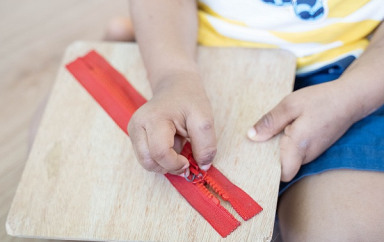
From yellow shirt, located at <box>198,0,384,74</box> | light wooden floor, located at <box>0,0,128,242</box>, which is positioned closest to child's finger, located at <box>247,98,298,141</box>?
yellow shirt, located at <box>198,0,384,74</box>

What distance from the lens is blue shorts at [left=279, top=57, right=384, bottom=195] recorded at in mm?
600

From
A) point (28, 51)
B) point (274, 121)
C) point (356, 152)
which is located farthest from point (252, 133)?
point (28, 51)

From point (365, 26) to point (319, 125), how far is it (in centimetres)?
17

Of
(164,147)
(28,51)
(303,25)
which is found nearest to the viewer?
(164,147)

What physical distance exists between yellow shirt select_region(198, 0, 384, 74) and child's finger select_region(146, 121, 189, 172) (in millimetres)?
224

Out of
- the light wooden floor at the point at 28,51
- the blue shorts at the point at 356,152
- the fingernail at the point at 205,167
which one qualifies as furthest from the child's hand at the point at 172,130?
the light wooden floor at the point at 28,51

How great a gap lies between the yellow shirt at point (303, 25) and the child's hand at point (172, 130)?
15 centimetres

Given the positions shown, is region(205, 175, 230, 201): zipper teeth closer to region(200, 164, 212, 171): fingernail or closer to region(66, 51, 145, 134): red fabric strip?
region(200, 164, 212, 171): fingernail

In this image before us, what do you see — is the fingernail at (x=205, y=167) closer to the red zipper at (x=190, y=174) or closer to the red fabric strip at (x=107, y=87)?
the red zipper at (x=190, y=174)

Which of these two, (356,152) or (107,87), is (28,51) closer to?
(107,87)

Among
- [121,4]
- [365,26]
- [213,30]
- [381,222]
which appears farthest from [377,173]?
[121,4]

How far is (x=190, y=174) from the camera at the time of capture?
583 millimetres

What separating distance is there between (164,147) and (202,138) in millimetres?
51

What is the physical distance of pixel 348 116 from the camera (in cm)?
62
